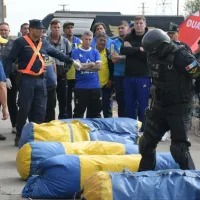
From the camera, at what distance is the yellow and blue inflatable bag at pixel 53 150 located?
22.4 ft

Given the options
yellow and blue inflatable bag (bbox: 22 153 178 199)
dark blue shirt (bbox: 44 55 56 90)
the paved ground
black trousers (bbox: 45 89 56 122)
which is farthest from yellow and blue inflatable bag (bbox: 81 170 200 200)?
black trousers (bbox: 45 89 56 122)

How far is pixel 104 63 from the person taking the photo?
10.5 metres

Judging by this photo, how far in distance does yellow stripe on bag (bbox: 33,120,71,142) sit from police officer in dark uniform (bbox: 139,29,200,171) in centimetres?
185

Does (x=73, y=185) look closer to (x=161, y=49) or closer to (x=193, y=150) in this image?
(x=161, y=49)

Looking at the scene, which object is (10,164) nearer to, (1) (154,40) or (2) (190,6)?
(1) (154,40)

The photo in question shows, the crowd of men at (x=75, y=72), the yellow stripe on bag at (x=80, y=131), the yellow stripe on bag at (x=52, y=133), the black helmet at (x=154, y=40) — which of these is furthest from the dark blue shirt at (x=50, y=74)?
the black helmet at (x=154, y=40)

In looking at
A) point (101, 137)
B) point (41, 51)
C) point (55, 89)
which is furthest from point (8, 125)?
point (101, 137)

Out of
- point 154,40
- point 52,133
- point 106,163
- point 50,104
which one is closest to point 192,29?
point 50,104

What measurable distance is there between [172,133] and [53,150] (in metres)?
1.52

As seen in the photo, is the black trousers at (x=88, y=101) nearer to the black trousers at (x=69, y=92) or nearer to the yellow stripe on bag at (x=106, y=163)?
the black trousers at (x=69, y=92)

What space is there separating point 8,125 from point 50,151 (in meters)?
4.89

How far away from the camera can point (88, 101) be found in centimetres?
1000

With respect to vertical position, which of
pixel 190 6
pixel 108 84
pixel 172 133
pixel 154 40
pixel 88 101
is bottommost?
pixel 88 101

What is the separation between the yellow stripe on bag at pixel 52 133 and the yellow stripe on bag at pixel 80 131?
9 cm
